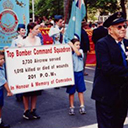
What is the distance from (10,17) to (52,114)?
11.3ft

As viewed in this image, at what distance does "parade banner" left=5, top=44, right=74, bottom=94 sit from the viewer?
18.0 feet

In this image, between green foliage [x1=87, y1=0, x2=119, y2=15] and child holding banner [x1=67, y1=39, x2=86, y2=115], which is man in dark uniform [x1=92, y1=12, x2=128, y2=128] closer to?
child holding banner [x1=67, y1=39, x2=86, y2=115]

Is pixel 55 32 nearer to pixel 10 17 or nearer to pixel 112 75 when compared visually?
pixel 10 17

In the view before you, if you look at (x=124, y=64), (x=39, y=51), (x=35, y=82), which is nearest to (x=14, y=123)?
(x=35, y=82)

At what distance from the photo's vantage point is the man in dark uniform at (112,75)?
3.51 metres

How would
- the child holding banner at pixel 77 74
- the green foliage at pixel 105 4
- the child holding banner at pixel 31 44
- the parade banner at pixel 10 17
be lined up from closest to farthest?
the child holding banner at pixel 31 44
the child holding banner at pixel 77 74
the parade banner at pixel 10 17
the green foliage at pixel 105 4

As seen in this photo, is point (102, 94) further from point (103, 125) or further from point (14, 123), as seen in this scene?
point (14, 123)

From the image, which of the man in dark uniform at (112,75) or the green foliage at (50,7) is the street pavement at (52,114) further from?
the green foliage at (50,7)

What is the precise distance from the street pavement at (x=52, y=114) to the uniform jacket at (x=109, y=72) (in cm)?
203

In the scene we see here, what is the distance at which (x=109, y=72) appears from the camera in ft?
11.4

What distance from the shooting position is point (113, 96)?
11.8 feet

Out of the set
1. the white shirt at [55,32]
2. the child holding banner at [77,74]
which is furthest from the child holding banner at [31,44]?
the white shirt at [55,32]

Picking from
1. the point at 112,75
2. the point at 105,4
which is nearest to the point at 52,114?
the point at 112,75

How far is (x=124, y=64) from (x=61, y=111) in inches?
123
